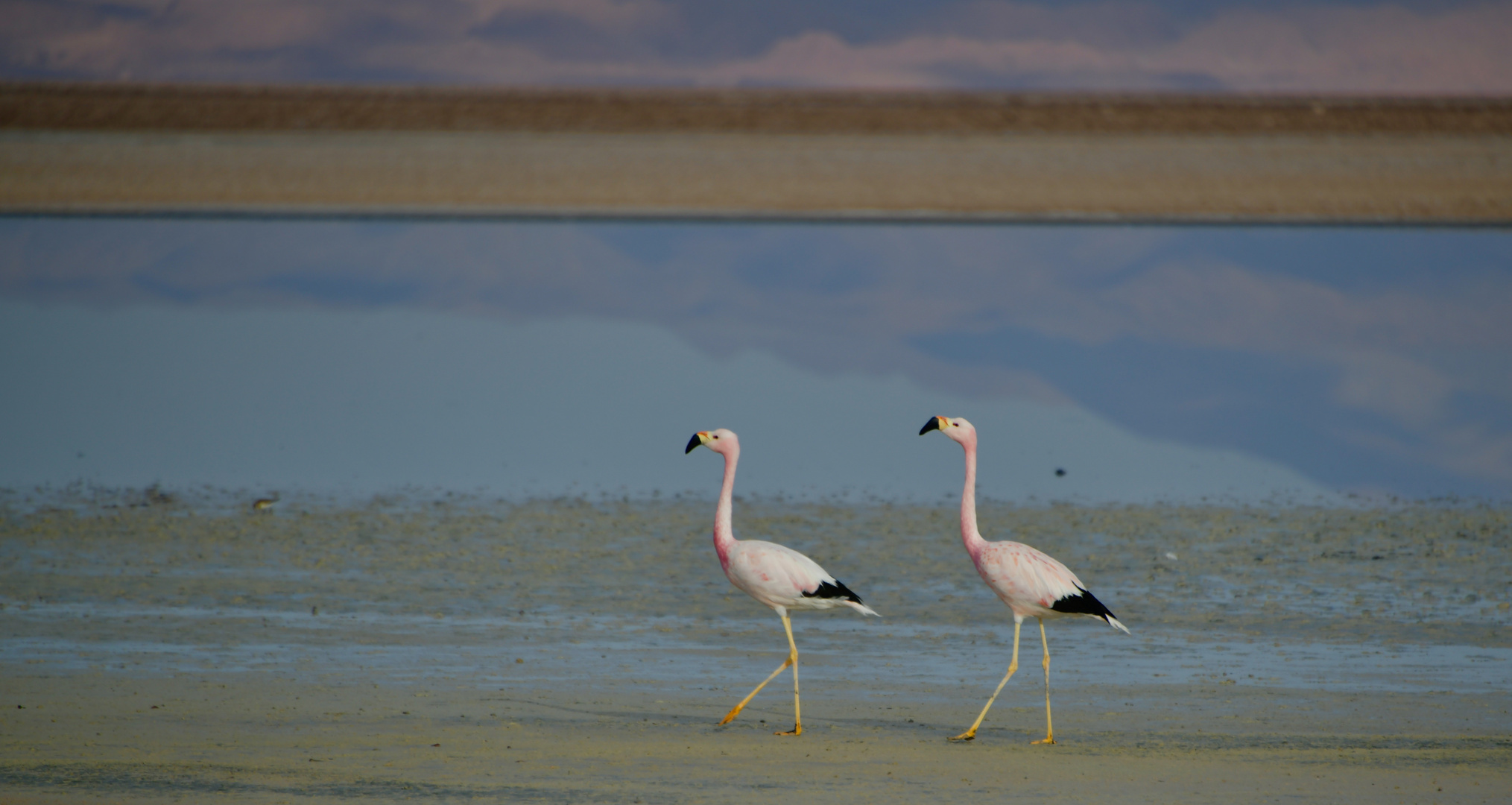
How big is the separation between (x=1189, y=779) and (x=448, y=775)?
271 cm

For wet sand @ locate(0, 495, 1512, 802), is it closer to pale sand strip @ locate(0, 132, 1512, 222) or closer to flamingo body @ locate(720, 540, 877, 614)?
flamingo body @ locate(720, 540, 877, 614)

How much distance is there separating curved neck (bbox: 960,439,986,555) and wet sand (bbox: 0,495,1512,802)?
0.71 m

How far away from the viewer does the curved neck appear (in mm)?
7301

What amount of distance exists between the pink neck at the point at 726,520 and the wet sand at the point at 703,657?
649 mm

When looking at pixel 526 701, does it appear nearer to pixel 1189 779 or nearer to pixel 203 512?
pixel 1189 779

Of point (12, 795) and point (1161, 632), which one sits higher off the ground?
A: point (1161, 632)

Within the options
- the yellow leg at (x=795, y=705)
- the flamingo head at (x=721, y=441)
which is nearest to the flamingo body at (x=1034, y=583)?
the yellow leg at (x=795, y=705)

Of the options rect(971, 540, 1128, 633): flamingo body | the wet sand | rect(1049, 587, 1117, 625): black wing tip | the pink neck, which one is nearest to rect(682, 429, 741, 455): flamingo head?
the pink neck

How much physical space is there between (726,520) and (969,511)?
1.13 metres

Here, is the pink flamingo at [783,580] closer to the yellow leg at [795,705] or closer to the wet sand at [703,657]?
the yellow leg at [795,705]

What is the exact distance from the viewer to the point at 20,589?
9219mm

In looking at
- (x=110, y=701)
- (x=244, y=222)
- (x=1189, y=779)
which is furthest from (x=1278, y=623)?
(x=244, y=222)

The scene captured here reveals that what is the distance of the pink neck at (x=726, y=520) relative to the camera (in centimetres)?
750

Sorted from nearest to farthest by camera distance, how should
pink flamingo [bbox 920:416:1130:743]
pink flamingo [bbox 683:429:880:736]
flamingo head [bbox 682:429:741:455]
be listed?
pink flamingo [bbox 920:416:1130:743] → pink flamingo [bbox 683:429:880:736] → flamingo head [bbox 682:429:741:455]
